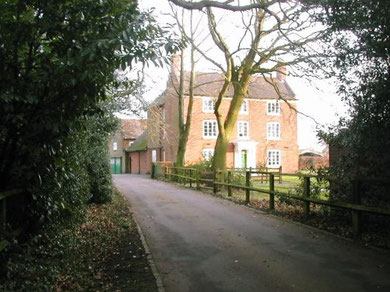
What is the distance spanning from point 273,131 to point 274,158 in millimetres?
2951

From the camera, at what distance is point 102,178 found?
52.3ft

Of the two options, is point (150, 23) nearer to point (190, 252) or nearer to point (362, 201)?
point (190, 252)

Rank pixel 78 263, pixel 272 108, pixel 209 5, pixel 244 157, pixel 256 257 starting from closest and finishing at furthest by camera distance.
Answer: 1. pixel 78 263
2. pixel 256 257
3. pixel 209 5
4. pixel 244 157
5. pixel 272 108

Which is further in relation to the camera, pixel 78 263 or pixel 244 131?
pixel 244 131

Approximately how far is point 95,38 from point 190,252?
4934 mm

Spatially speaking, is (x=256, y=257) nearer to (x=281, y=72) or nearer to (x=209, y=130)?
(x=281, y=72)

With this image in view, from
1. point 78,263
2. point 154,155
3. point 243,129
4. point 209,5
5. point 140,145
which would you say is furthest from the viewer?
point 140,145

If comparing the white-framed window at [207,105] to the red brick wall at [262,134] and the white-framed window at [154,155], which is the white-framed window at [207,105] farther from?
the white-framed window at [154,155]

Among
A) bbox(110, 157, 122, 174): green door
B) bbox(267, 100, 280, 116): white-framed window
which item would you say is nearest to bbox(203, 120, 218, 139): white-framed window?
bbox(267, 100, 280, 116): white-framed window

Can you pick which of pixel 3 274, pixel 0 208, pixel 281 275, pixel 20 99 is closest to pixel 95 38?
pixel 20 99

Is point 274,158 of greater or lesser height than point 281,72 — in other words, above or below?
below

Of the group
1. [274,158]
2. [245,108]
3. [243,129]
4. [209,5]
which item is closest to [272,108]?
[245,108]

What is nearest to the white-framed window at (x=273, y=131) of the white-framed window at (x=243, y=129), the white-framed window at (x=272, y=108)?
the white-framed window at (x=272, y=108)

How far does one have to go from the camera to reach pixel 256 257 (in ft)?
25.7
